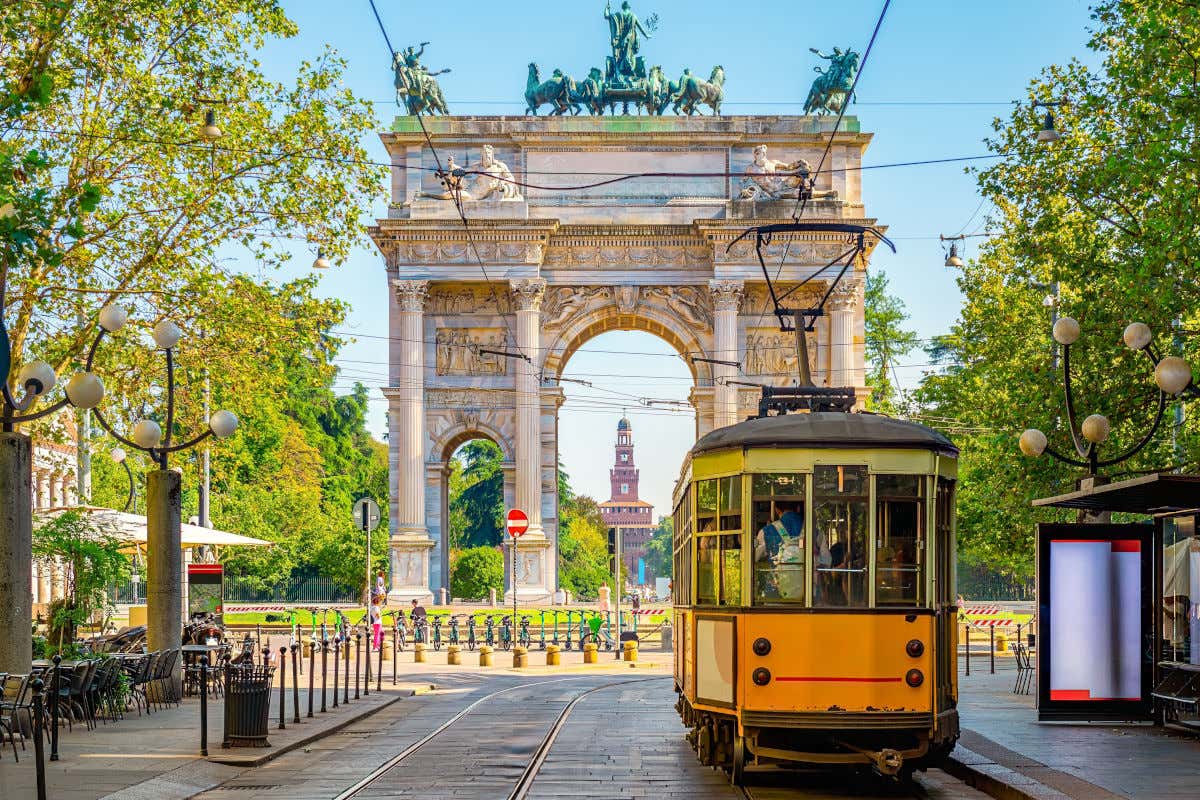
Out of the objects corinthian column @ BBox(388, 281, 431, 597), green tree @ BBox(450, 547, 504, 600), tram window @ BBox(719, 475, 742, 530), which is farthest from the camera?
green tree @ BBox(450, 547, 504, 600)

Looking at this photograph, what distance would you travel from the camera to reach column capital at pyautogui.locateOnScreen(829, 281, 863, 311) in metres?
54.4

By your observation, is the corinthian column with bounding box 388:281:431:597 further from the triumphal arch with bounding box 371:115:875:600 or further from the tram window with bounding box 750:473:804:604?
the tram window with bounding box 750:473:804:604

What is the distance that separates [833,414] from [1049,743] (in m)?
4.88

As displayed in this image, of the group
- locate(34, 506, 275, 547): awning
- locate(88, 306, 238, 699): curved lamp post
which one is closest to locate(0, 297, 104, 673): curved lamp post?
locate(88, 306, 238, 699): curved lamp post

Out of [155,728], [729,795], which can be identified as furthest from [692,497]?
[155,728]

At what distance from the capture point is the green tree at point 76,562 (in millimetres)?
24344

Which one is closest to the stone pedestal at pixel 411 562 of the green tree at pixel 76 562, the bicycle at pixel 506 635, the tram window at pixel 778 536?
the bicycle at pixel 506 635

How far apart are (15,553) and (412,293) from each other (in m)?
38.1

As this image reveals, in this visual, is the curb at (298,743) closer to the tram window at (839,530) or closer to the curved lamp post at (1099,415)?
the tram window at (839,530)

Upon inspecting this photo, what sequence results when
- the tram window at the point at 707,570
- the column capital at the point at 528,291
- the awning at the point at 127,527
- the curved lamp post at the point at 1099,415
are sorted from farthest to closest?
the column capital at the point at 528,291 → the awning at the point at 127,527 → the curved lamp post at the point at 1099,415 → the tram window at the point at 707,570

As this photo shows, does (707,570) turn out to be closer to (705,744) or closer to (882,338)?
(705,744)

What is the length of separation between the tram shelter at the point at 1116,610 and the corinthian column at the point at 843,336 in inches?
1414

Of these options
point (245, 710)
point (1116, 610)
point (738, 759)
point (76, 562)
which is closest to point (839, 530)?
point (738, 759)

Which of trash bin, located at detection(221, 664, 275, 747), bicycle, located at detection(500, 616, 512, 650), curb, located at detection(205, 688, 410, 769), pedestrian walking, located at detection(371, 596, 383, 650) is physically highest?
trash bin, located at detection(221, 664, 275, 747)
